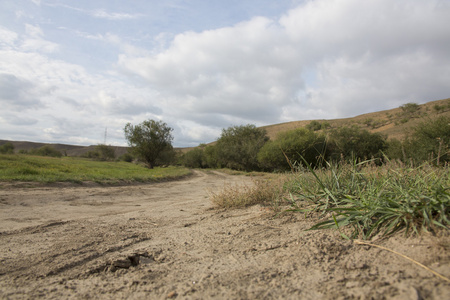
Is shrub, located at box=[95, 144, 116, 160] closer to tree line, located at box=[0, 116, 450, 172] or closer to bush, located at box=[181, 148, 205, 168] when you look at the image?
tree line, located at box=[0, 116, 450, 172]

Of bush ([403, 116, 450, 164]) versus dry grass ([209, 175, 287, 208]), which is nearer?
dry grass ([209, 175, 287, 208])

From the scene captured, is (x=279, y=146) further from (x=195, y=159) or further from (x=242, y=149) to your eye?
(x=195, y=159)

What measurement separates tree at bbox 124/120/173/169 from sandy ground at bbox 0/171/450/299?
41.2m

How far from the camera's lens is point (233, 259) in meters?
2.48

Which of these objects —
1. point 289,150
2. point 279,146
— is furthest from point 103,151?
point 279,146

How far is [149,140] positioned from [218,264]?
143 ft

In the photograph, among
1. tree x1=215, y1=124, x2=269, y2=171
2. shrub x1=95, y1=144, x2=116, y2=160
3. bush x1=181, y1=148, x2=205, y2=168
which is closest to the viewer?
tree x1=215, y1=124, x2=269, y2=171

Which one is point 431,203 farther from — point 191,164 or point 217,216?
point 191,164

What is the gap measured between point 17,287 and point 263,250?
2.13 m

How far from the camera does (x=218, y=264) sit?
2.40 meters

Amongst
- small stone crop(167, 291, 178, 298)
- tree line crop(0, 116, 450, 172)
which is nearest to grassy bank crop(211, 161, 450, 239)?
small stone crop(167, 291, 178, 298)

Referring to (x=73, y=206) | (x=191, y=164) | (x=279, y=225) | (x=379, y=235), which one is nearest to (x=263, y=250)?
(x=279, y=225)

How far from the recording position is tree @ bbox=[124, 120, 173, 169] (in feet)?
143

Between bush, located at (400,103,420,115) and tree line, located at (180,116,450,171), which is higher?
bush, located at (400,103,420,115)
